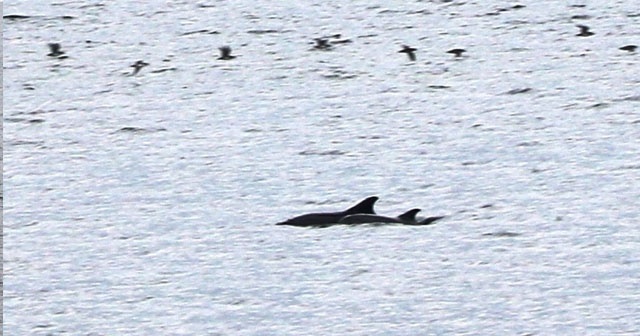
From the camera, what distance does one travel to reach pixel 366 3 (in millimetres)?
10523

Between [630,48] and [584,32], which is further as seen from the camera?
[584,32]

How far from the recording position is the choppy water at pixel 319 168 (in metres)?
4.33

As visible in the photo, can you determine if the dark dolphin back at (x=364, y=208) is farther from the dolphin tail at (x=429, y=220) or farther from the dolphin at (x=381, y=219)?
the dolphin tail at (x=429, y=220)

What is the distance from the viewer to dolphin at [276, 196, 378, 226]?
5.29 m

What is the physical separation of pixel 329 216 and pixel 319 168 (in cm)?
96

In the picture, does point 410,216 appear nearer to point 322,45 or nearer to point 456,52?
point 456,52

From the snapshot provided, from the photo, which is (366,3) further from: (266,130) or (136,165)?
(136,165)

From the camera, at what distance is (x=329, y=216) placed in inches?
209

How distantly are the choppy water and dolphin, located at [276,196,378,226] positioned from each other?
67 millimetres

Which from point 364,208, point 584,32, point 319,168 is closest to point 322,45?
point 584,32

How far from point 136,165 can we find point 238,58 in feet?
8.31

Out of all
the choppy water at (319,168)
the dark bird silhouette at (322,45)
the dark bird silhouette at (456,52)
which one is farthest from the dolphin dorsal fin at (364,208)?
the dark bird silhouette at (322,45)

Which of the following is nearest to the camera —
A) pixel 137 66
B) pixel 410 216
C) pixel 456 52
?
pixel 410 216

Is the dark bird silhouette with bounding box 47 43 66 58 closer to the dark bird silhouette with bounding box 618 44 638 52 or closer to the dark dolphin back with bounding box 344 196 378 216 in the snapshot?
the dark bird silhouette with bounding box 618 44 638 52
